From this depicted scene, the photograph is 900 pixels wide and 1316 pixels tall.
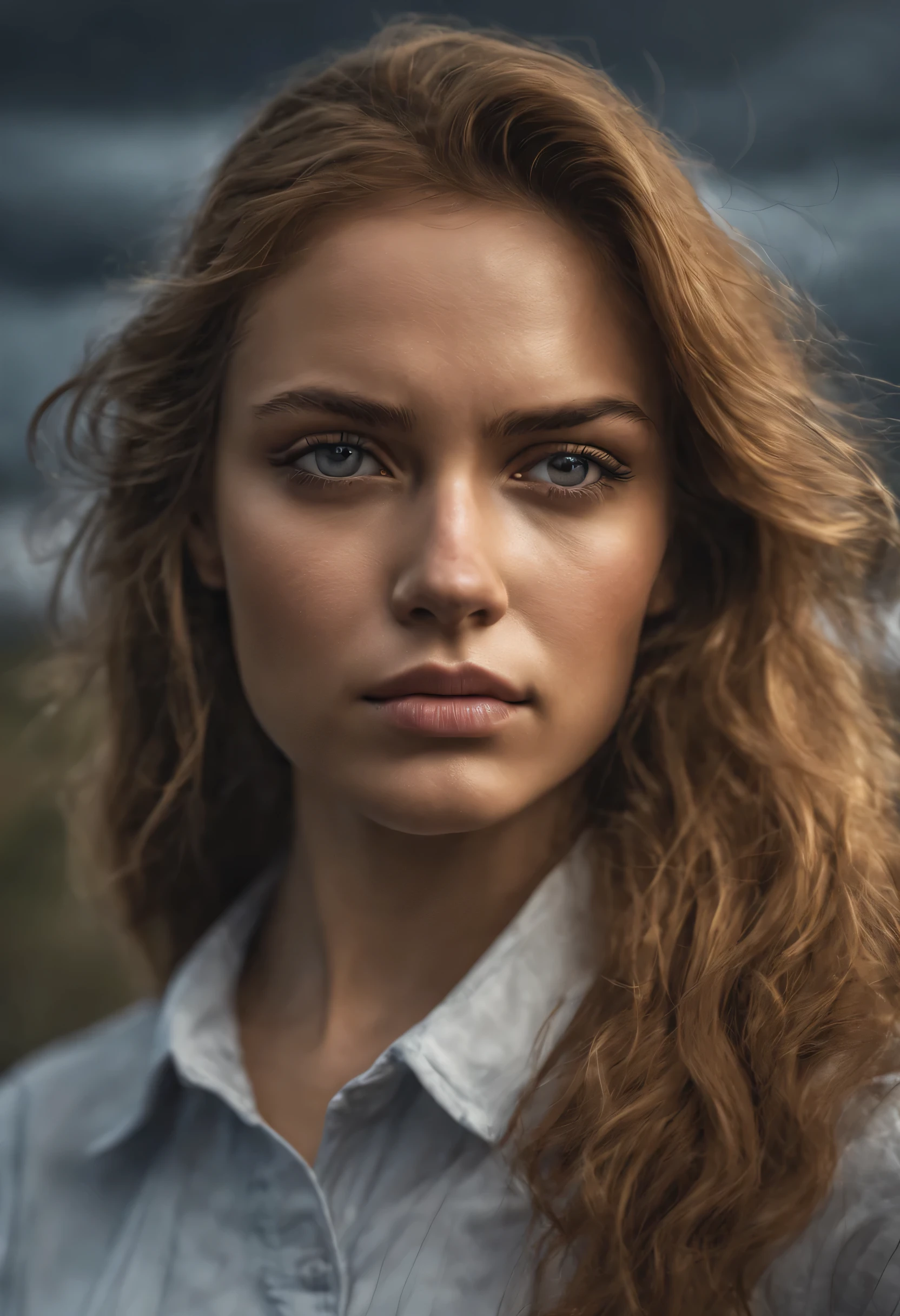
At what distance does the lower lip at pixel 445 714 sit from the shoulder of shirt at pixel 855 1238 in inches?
15.8

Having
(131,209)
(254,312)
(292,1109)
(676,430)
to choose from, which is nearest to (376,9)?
(131,209)

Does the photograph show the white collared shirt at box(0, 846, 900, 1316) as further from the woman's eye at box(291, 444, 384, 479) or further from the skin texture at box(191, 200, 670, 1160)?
the woman's eye at box(291, 444, 384, 479)

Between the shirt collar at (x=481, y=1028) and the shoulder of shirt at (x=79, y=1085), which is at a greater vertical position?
the shirt collar at (x=481, y=1028)

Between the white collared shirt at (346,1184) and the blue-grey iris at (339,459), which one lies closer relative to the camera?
the white collared shirt at (346,1184)

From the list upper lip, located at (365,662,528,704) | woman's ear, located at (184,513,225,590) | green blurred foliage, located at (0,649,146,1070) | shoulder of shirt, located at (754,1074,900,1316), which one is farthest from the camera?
green blurred foliage, located at (0,649,146,1070)

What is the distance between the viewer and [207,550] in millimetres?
1229

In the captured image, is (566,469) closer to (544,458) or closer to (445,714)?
(544,458)

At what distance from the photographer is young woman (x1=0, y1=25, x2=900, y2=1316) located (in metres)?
0.95

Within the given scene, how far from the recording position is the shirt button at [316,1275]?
3.26ft

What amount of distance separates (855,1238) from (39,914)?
1131mm

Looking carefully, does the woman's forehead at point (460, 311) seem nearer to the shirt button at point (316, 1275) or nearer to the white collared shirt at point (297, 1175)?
the white collared shirt at point (297, 1175)

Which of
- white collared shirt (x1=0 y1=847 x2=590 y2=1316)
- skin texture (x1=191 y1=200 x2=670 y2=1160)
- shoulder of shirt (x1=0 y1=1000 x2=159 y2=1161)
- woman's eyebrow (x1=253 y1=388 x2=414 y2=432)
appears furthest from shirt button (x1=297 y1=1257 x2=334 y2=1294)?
woman's eyebrow (x1=253 y1=388 x2=414 y2=432)

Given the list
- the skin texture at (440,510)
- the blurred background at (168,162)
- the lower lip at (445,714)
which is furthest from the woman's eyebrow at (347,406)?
the blurred background at (168,162)

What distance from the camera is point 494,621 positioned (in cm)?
98
